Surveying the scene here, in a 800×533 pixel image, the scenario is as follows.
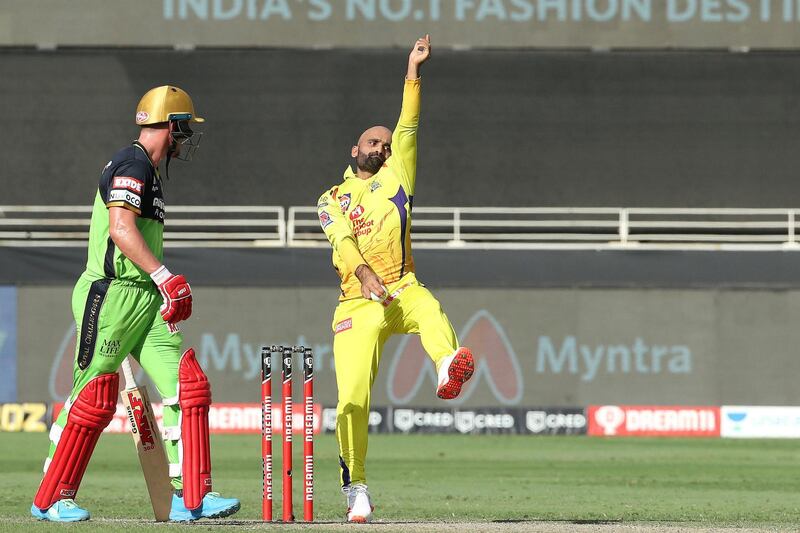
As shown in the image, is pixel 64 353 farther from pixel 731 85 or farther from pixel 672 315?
pixel 731 85

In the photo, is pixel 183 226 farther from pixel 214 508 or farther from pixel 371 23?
pixel 214 508

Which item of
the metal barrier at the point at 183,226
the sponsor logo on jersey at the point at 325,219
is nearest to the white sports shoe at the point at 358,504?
the sponsor logo on jersey at the point at 325,219

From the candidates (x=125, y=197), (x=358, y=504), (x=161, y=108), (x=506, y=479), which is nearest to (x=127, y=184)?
(x=125, y=197)

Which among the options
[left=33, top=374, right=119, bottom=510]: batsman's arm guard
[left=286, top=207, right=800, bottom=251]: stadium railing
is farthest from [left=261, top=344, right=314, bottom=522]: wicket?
[left=286, top=207, right=800, bottom=251]: stadium railing

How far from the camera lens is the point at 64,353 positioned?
2008cm

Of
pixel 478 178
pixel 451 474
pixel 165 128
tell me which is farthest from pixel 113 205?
pixel 478 178

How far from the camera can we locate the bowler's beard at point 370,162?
8.27 meters

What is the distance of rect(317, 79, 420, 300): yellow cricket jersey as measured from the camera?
8031 mm

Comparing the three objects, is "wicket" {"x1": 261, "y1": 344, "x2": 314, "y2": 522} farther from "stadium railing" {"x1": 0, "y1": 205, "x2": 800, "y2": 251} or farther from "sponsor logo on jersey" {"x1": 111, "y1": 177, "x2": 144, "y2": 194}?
"stadium railing" {"x1": 0, "y1": 205, "x2": 800, "y2": 251}

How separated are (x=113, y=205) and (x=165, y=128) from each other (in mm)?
565

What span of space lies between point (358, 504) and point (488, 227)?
16.2m

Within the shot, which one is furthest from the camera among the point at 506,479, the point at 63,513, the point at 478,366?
the point at 478,366

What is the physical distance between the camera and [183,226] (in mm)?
23125

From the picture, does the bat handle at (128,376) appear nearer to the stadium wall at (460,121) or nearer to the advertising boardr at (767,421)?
the advertising boardr at (767,421)
